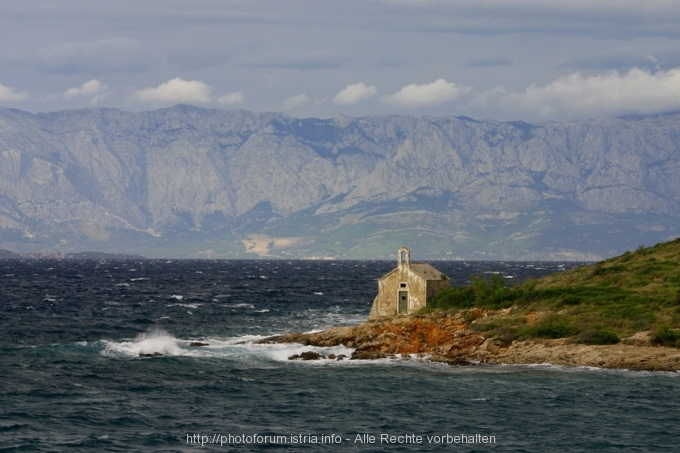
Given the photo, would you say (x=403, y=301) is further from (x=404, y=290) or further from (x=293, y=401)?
(x=293, y=401)

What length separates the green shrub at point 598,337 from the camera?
7162 cm

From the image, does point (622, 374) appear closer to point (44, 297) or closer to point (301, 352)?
point (301, 352)

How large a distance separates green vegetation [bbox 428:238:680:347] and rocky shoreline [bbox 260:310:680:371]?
1203 millimetres

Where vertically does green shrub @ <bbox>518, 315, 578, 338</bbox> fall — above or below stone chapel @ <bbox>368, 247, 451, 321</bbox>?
below

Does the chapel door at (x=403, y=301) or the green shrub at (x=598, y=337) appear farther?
the chapel door at (x=403, y=301)

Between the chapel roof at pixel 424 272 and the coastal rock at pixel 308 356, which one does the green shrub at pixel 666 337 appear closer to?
the chapel roof at pixel 424 272

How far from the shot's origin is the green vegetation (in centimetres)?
7388

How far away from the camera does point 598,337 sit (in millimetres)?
71812

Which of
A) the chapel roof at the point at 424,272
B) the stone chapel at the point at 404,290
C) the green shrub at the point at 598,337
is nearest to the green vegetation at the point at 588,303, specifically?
the green shrub at the point at 598,337

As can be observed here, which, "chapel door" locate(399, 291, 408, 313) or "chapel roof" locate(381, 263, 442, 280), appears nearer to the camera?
"chapel door" locate(399, 291, 408, 313)

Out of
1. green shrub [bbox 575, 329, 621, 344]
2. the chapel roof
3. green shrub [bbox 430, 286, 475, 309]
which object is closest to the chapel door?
the chapel roof

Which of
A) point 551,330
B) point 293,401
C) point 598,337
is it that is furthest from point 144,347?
point 598,337

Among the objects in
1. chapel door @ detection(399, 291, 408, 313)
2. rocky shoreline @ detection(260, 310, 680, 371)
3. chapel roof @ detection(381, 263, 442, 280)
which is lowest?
rocky shoreline @ detection(260, 310, 680, 371)

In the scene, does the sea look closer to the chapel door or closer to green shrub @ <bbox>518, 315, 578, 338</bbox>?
green shrub @ <bbox>518, 315, 578, 338</bbox>
